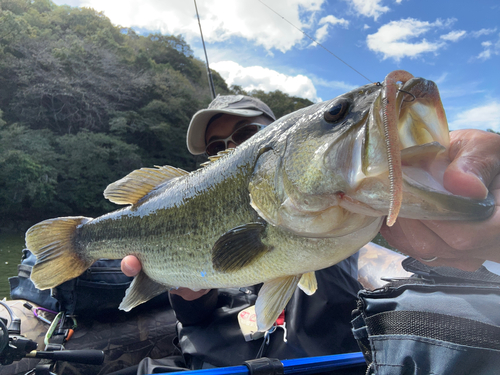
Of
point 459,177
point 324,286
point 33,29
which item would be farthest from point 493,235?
point 33,29

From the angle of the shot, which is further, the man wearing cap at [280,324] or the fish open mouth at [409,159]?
the man wearing cap at [280,324]

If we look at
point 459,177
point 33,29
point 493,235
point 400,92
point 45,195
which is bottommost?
point 45,195

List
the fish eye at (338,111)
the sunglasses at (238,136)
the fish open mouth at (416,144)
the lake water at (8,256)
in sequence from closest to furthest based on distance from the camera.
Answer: the fish open mouth at (416,144), the fish eye at (338,111), the sunglasses at (238,136), the lake water at (8,256)

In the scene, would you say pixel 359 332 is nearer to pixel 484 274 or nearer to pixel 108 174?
pixel 484 274

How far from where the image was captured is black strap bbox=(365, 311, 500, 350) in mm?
936

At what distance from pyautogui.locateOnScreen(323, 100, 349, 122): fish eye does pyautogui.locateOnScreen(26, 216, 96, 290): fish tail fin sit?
197cm

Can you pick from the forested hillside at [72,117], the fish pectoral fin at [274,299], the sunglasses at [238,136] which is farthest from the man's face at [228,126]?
the forested hillside at [72,117]

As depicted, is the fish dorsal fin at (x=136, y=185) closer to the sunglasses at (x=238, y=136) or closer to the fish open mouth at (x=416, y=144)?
the sunglasses at (x=238, y=136)

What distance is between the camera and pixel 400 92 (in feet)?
2.86

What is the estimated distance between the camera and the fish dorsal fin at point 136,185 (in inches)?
81.1

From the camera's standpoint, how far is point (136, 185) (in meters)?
2.06

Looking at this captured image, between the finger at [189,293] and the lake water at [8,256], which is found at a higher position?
the finger at [189,293]

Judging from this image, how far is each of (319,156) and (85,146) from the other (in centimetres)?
1986

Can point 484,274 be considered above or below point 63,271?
above
